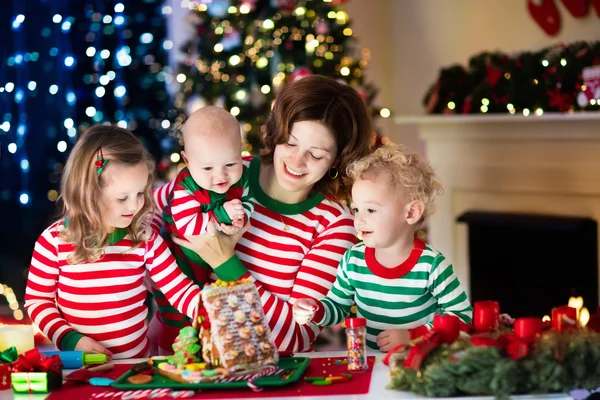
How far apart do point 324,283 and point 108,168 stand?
660 millimetres

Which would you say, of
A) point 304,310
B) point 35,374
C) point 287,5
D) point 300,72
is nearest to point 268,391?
point 304,310

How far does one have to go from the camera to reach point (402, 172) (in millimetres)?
2211

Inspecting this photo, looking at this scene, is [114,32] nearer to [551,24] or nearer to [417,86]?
[417,86]

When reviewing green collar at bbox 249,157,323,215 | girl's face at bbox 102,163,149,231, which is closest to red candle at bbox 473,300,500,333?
green collar at bbox 249,157,323,215

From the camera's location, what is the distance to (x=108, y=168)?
218cm

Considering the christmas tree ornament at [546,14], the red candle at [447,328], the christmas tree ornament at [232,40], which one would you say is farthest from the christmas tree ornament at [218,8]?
the red candle at [447,328]

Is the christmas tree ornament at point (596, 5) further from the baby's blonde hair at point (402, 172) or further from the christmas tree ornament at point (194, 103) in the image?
the baby's blonde hair at point (402, 172)

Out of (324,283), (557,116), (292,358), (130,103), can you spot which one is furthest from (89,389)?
(130,103)

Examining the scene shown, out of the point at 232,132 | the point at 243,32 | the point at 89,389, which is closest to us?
the point at 89,389

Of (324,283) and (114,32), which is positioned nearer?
(324,283)

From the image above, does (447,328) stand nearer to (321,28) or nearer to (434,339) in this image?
(434,339)

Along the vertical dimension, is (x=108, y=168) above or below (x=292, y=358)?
above

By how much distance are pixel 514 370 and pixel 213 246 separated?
0.93 meters

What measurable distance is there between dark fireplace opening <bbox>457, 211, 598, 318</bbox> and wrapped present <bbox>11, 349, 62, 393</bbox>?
Result: 278 centimetres
